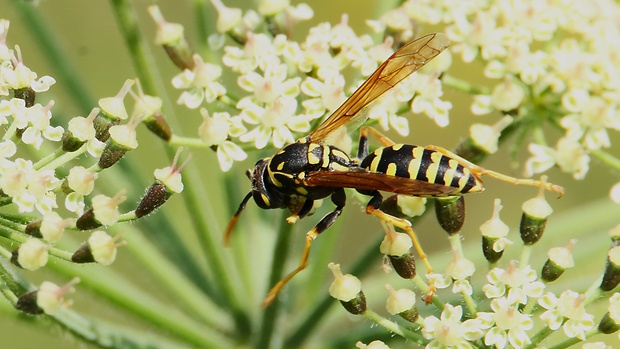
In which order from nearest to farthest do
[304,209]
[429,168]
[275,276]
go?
[429,168] < [304,209] < [275,276]

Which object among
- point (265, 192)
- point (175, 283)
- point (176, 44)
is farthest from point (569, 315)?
point (175, 283)

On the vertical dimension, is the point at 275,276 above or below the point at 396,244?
above

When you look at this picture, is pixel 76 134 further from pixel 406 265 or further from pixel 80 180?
pixel 406 265

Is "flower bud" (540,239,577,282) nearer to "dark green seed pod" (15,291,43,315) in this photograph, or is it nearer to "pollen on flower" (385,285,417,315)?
"pollen on flower" (385,285,417,315)

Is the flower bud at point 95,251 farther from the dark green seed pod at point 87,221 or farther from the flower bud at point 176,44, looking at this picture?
the flower bud at point 176,44

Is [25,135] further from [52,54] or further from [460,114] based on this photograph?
[460,114]

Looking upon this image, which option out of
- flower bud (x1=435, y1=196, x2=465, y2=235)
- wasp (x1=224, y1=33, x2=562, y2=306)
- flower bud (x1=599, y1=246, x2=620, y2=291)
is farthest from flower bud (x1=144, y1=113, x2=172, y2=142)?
flower bud (x1=599, y1=246, x2=620, y2=291)
